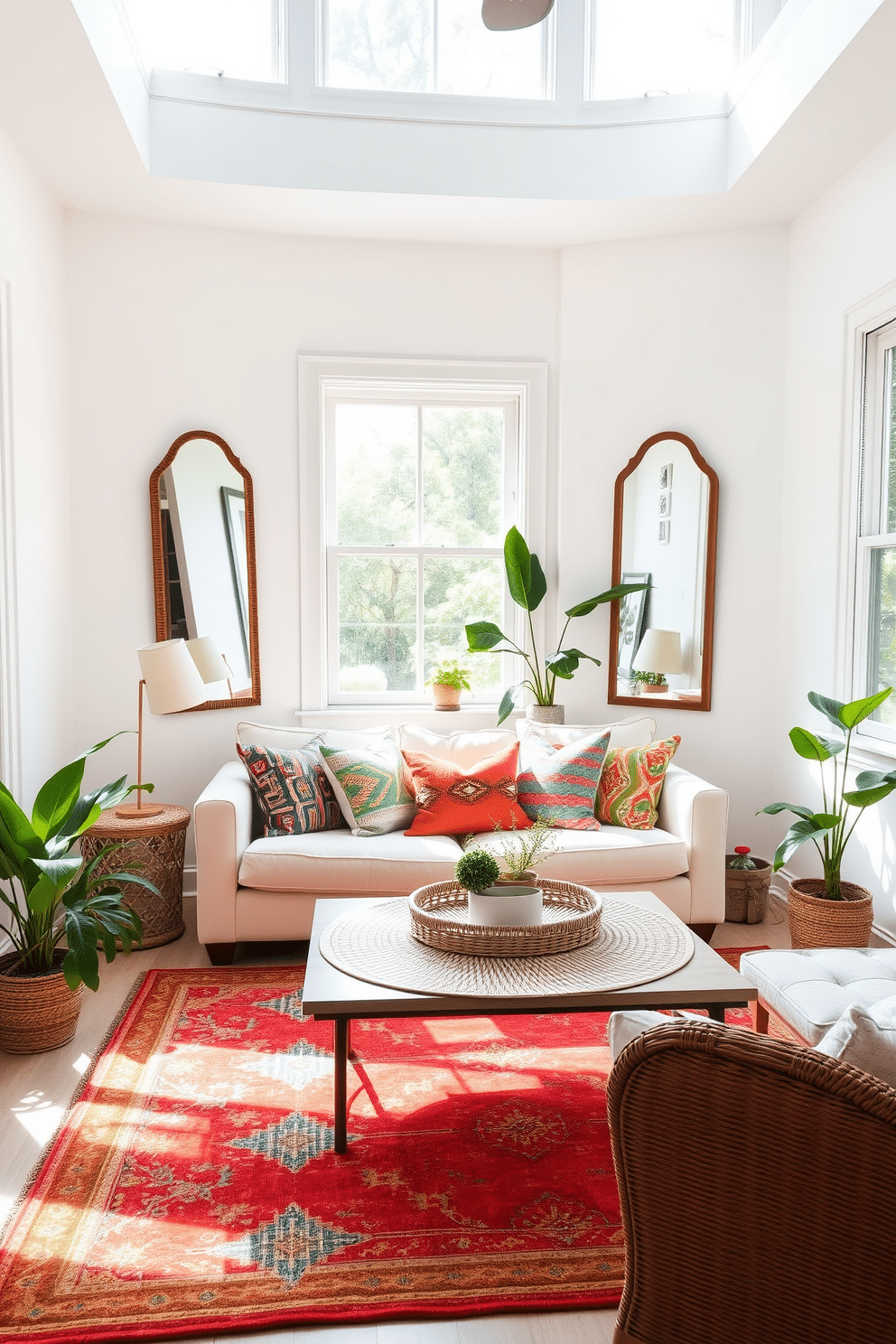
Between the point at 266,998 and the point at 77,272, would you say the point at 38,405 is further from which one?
the point at 266,998

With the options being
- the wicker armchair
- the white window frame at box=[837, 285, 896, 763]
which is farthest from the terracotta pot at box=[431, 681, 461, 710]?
the wicker armchair

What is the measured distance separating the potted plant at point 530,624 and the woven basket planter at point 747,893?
1036 mm

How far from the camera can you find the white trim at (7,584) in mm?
3568

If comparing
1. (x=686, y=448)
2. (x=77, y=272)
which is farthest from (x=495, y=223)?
(x=77, y=272)

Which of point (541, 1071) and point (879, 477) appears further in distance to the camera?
point (879, 477)

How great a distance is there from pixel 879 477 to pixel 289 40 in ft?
9.45

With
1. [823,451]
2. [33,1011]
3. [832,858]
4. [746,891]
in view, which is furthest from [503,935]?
[823,451]

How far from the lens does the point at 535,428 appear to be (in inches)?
184

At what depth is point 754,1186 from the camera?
1.28m

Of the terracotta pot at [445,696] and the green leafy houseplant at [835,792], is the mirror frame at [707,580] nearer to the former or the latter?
the terracotta pot at [445,696]

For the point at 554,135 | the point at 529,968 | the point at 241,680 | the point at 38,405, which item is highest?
the point at 554,135

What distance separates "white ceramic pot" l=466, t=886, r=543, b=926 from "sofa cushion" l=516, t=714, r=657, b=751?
1.66m

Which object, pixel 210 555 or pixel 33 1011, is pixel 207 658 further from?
pixel 33 1011

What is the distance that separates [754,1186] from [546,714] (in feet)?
10.7
